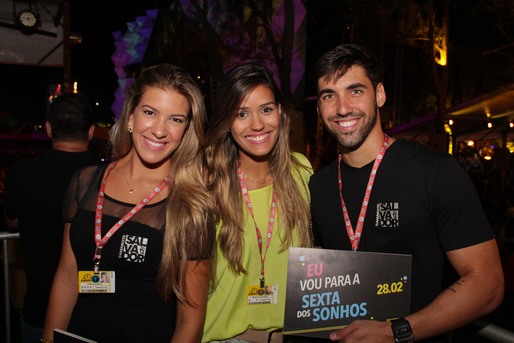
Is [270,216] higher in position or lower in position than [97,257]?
higher

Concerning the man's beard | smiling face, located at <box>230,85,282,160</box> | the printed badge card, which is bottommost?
the printed badge card

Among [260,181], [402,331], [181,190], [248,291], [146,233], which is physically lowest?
[402,331]

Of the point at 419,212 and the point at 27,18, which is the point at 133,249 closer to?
the point at 419,212

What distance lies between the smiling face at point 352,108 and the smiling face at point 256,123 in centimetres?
55

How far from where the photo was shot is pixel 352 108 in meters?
2.67

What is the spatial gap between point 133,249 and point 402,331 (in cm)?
143

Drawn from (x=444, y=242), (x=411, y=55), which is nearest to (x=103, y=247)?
(x=444, y=242)

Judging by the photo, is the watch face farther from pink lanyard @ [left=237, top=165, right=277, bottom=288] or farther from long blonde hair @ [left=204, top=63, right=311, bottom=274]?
pink lanyard @ [left=237, top=165, right=277, bottom=288]

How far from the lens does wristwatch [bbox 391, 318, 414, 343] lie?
2.21 metres

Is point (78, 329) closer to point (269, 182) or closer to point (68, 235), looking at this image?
point (68, 235)

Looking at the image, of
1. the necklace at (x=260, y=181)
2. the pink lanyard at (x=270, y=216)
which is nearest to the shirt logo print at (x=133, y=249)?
the pink lanyard at (x=270, y=216)

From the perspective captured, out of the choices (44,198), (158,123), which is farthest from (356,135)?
(44,198)

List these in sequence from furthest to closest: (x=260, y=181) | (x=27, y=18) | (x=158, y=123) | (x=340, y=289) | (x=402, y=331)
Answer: (x=27, y=18) < (x=260, y=181) < (x=158, y=123) < (x=340, y=289) < (x=402, y=331)

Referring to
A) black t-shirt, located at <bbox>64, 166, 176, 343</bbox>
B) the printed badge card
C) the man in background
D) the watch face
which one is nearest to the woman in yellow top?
black t-shirt, located at <bbox>64, 166, 176, 343</bbox>
